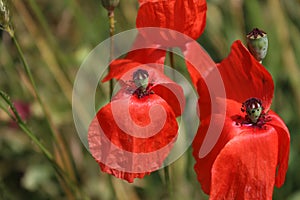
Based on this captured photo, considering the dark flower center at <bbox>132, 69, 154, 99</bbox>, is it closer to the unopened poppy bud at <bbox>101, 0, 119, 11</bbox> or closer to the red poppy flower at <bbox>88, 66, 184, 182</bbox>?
the red poppy flower at <bbox>88, 66, 184, 182</bbox>

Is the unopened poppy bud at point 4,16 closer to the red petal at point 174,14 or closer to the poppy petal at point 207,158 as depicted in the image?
the red petal at point 174,14

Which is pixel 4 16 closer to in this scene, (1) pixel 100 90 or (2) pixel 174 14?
(2) pixel 174 14

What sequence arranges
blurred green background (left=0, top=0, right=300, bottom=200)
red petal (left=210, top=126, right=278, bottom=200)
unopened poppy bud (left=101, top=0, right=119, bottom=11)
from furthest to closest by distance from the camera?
blurred green background (left=0, top=0, right=300, bottom=200) → unopened poppy bud (left=101, top=0, right=119, bottom=11) → red petal (left=210, top=126, right=278, bottom=200)

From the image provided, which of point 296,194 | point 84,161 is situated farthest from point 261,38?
point 84,161

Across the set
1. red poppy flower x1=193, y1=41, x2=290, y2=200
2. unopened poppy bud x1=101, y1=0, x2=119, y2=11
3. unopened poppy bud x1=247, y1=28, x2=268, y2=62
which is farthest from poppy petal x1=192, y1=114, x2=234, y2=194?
unopened poppy bud x1=101, y1=0, x2=119, y2=11

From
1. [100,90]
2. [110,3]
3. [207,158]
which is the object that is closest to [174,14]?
[110,3]

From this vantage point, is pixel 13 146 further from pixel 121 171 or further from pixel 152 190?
pixel 121 171

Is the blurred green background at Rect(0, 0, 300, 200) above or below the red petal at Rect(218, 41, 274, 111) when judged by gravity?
below

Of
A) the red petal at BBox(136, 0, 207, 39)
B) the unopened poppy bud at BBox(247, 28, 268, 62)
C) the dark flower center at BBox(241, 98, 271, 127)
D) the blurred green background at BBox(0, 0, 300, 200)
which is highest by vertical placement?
the red petal at BBox(136, 0, 207, 39)
